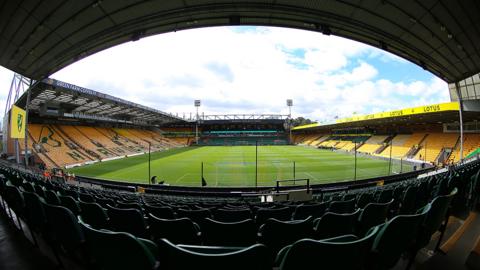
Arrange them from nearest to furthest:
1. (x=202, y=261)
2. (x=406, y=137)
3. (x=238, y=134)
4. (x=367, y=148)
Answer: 1. (x=202, y=261)
2. (x=406, y=137)
3. (x=367, y=148)
4. (x=238, y=134)

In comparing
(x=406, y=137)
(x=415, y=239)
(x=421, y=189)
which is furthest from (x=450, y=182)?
(x=406, y=137)

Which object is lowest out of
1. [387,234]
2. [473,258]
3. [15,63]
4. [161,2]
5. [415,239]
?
[473,258]

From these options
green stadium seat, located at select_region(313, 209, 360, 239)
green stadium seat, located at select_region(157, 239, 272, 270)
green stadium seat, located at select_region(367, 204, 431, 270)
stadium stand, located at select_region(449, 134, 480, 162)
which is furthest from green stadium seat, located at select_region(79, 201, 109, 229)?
stadium stand, located at select_region(449, 134, 480, 162)

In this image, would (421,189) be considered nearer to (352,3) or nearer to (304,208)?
(304,208)

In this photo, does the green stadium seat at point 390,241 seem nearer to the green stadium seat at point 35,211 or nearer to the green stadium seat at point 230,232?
the green stadium seat at point 230,232

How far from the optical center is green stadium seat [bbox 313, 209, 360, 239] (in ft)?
8.07

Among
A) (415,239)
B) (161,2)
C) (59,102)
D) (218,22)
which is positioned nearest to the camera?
(415,239)

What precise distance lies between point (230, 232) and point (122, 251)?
4.02 feet

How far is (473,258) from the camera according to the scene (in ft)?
7.97

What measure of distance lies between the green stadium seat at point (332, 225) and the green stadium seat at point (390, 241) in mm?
606

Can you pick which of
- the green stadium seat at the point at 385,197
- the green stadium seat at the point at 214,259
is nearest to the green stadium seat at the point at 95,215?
the green stadium seat at the point at 214,259

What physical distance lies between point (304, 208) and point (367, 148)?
4207cm

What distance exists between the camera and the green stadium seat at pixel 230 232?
2.43 m

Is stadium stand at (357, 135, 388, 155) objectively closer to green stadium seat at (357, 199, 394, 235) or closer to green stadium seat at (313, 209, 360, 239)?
green stadium seat at (357, 199, 394, 235)
